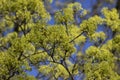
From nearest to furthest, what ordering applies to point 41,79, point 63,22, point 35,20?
point 63,22, point 35,20, point 41,79

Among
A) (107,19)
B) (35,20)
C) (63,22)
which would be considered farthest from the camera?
(107,19)

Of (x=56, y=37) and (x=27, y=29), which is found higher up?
(x=27, y=29)

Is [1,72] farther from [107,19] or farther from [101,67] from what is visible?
[107,19]

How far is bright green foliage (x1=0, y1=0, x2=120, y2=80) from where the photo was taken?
8156 mm

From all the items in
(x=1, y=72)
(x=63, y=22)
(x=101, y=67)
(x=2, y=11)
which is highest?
(x=2, y=11)

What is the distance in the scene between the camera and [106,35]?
10484 millimetres

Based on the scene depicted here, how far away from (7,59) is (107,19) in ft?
9.72

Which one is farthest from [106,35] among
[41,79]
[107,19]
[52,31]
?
[52,31]

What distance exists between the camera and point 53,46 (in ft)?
26.8

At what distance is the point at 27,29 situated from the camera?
9719 mm

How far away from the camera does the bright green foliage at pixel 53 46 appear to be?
8156 millimetres

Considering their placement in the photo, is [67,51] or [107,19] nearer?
[67,51]

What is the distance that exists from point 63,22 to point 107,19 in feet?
5.89

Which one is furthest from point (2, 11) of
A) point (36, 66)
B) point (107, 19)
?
point (107, 19)
